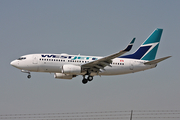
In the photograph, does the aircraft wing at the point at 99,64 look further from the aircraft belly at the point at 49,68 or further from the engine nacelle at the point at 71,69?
the aircraft belly at the point at 49,68

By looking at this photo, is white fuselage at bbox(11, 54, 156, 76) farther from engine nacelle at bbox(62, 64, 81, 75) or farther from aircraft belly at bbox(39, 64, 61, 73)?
engine nacelle at bbox(62, 64, 81, 75)

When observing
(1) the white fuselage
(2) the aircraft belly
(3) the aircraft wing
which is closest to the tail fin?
(1) the white fuselage

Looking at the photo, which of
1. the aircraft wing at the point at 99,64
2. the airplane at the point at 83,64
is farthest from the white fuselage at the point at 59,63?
the aircraft wing at the point at 99,64

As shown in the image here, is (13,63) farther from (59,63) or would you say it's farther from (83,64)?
(83,64)

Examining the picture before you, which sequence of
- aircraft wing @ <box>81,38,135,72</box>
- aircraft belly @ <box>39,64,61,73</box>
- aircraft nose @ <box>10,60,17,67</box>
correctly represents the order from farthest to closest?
aircraft nose @ <box>10,60,17,67</box> → aircraft belly @ <box>39,64,61,73</box> → aircraft wing @ <box>81,38,135,72</box>

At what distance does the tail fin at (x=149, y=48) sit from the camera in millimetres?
57438

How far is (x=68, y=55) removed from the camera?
5281 centimetres

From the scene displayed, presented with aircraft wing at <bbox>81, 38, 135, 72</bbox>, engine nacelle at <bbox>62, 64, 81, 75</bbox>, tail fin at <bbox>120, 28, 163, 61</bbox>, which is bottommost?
engine nacelle at <bbox>62, 64, 81, 75</bbox>

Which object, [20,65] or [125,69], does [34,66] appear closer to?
[20,65]

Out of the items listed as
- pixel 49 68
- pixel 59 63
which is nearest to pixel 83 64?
pixel 59 63

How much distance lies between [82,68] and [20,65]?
33.3 feet

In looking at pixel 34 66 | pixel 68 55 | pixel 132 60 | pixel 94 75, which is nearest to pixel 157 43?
pixel 132 60

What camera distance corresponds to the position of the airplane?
51.2 meters

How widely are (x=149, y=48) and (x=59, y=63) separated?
710 inches
